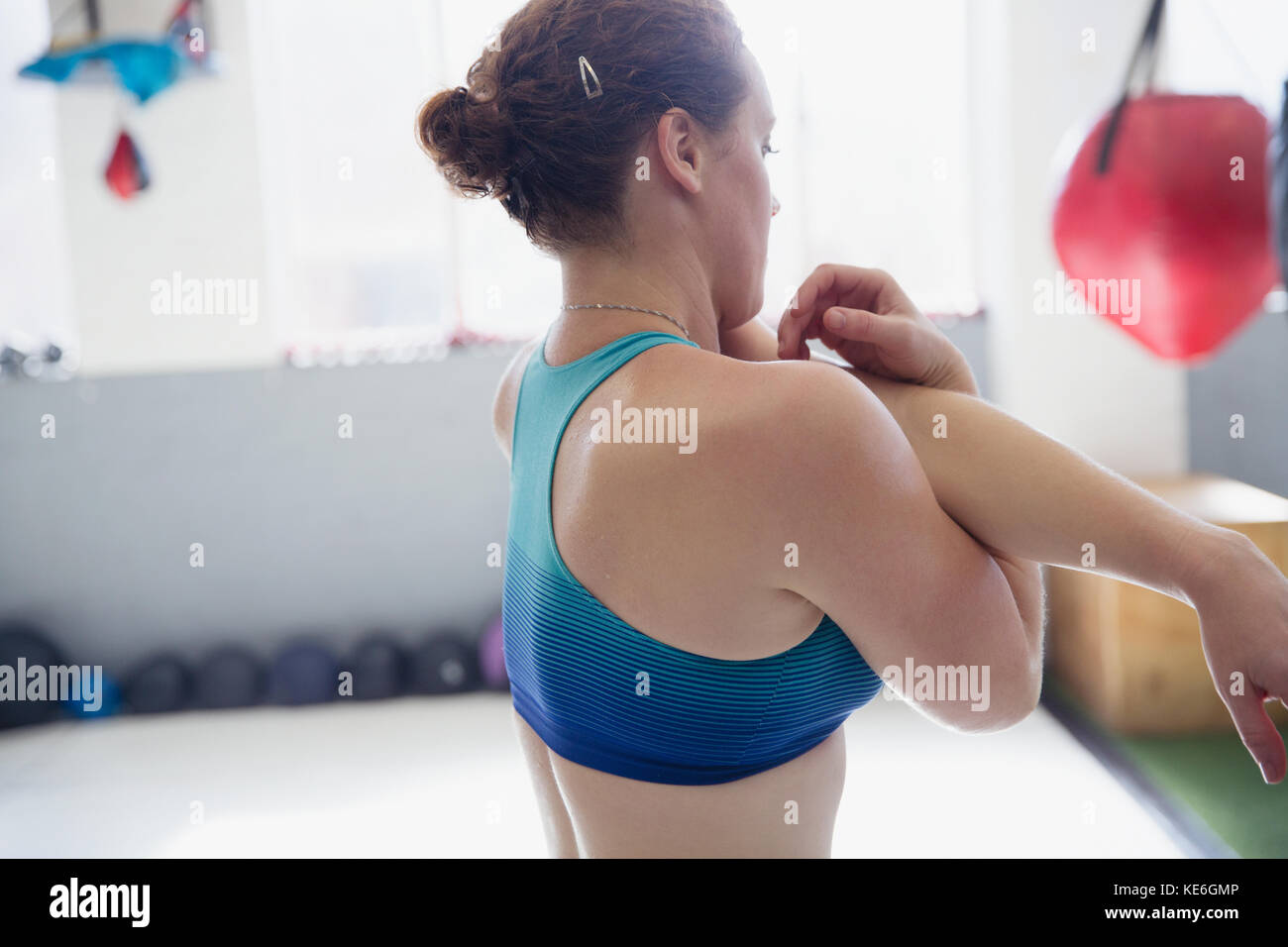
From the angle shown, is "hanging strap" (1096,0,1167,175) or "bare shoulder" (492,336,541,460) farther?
"bare shoulder" (492,336,541,460)

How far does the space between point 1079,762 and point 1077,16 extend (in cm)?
253

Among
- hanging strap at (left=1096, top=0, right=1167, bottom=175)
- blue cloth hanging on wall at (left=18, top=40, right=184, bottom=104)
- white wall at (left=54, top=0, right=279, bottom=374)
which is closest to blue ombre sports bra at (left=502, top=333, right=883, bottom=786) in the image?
hanging strap at (left=1096, top=0, right=1167, bottom=175)

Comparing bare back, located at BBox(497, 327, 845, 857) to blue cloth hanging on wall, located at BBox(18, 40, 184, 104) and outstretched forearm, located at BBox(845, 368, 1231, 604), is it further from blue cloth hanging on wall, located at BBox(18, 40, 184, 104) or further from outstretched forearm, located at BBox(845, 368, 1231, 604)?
blue cloth hanging on wall, located at BBox(18, 40, 184, 104)

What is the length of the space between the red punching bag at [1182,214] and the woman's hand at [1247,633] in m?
0.25

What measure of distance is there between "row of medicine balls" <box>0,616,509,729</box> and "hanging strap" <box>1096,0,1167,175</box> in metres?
3.23

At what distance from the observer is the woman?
715mm

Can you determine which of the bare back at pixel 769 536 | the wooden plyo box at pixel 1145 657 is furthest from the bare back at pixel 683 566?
the wooden plyo box at pixel 1145 657

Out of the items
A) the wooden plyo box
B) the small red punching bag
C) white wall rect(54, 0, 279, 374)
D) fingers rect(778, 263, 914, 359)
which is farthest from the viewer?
white wall rect(54, 0, 279, 374)

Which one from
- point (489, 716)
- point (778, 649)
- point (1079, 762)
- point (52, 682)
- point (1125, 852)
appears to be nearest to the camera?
point (778, 649)

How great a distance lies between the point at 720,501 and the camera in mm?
725

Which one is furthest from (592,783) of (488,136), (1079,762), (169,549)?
(169,549)

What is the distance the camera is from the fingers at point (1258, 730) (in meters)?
0.68

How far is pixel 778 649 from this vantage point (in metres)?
0.79

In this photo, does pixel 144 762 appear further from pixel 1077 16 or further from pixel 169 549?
pixel 1077 16
